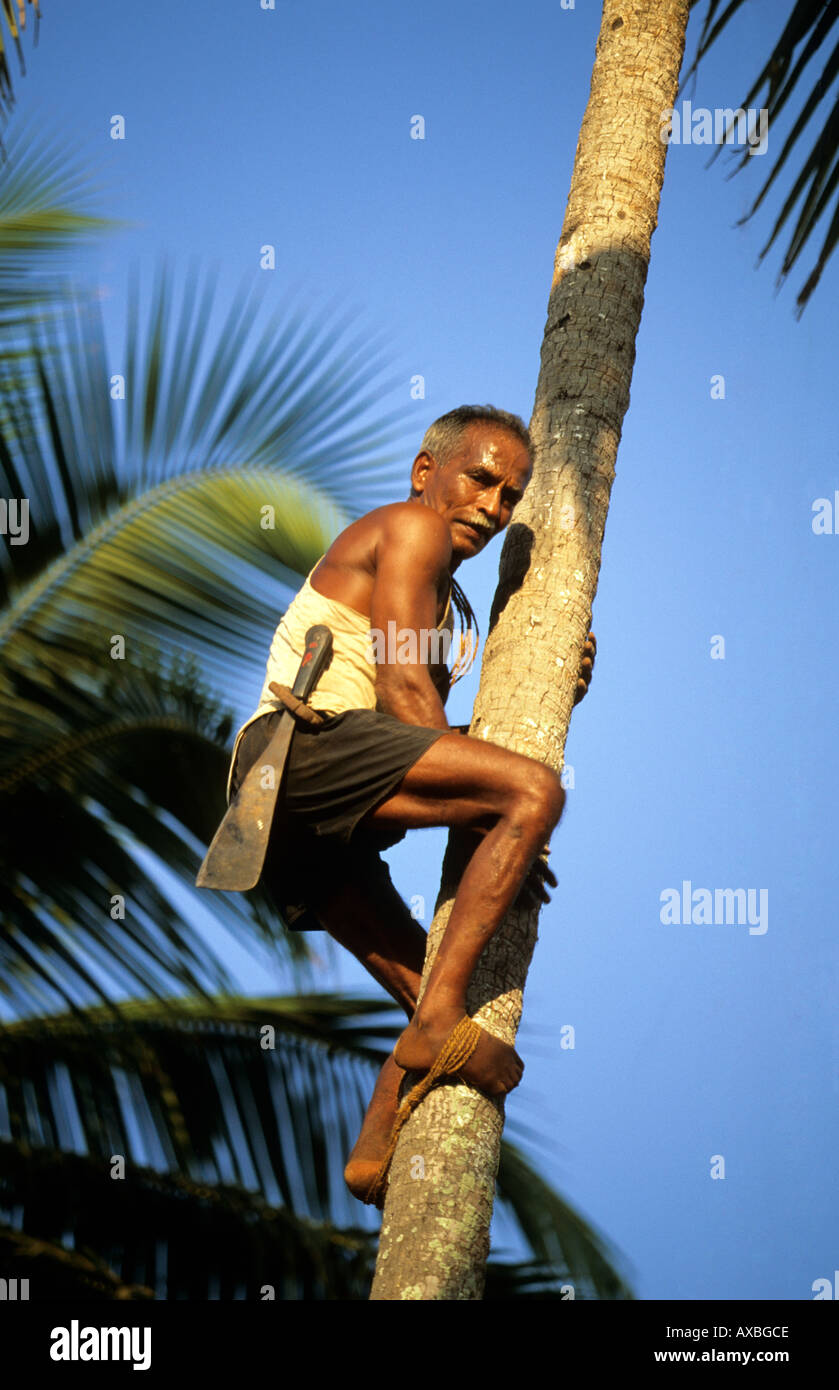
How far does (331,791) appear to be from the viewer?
3545 mm

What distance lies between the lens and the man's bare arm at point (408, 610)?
3.59 meters

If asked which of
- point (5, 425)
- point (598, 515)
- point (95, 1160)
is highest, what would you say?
point (5, 425)

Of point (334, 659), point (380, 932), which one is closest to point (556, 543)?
point (334, 659)

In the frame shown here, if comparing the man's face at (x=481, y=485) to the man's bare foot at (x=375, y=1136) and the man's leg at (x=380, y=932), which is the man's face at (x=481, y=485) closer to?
the man's leg at (x=380, y=932)

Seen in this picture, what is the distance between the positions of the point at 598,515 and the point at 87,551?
2440mm

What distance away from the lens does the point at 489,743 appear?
3375 mm

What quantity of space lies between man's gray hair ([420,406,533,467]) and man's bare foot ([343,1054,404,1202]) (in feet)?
5.33

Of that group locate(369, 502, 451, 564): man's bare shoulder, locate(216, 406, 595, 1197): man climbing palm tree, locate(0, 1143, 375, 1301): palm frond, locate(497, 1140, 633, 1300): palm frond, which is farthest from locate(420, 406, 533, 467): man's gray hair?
locate(497, 1140, 633, 1300): palm frond

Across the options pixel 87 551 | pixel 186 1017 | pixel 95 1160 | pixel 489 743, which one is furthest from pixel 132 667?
pixel 489 743

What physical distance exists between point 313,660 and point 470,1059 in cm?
110

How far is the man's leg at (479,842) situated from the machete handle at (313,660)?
0.37 m

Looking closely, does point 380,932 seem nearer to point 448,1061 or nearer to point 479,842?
point 479,842
